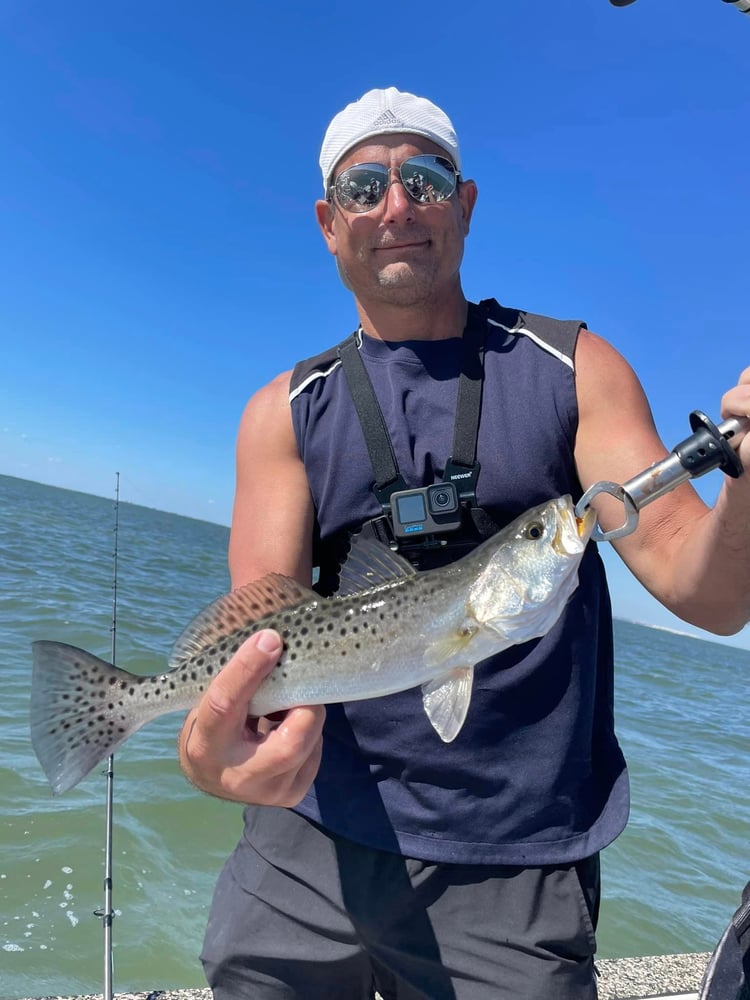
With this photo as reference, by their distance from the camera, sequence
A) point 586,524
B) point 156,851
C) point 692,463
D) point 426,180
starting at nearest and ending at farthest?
point 692,463
point 586,524
point 426,180
point 156,851

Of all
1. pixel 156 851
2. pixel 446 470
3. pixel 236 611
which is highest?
pixel 446 470

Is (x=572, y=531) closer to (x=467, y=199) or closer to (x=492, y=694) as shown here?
(x=492, y=694)

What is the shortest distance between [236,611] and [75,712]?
70cm

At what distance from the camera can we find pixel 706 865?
8.20 metres

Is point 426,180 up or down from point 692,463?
up

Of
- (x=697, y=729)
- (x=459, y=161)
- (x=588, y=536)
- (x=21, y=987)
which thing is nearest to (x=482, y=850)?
(x=588, y=536)

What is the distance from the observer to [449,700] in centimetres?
233

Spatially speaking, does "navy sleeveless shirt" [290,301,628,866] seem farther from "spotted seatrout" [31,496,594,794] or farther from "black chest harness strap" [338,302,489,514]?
"spotted seatrout" [31,496,594,794]

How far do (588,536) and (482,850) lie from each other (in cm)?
127

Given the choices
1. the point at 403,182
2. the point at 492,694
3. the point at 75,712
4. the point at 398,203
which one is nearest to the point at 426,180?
the point at 403,182

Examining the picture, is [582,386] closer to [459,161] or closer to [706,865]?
[459,161]

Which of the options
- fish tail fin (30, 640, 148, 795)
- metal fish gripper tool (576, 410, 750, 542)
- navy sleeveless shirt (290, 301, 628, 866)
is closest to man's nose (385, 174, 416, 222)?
navy sleeveless shirt (290, 301, 628, 866)

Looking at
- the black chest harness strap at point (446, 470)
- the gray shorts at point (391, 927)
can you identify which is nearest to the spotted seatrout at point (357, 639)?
the black chest harness strap at point (446, 470)

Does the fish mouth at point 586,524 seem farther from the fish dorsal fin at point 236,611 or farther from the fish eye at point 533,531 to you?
the fish dorsal fin at point 236,611
